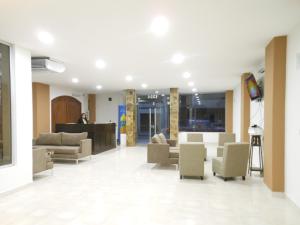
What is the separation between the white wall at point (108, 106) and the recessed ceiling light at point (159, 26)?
364 inches

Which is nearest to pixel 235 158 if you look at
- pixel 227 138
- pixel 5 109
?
pixel 227 138

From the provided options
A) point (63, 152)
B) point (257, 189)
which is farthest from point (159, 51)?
point (63, 152)

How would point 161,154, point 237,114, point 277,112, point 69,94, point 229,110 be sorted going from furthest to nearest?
point 229,110 → point 69,94 → point 237,114 → point 161,154 → point 277,112

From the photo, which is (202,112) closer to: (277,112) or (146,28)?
(277,112)

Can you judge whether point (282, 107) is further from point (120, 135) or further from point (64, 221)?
point (120, 135)

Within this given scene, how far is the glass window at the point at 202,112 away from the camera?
12531mm

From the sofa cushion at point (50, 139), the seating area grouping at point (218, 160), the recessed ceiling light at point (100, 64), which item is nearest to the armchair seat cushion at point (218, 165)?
the seating area grouping at point (218, 160)

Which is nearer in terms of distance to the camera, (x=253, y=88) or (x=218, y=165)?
(x=218, y=165)

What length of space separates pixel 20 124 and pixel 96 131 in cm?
440

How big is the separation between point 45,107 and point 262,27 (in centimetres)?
871

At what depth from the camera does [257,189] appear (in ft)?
14.5

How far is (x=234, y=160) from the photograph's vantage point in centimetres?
494

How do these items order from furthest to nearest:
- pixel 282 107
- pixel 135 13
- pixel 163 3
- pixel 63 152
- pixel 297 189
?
pixel 63 152 → pixel 282 107 → pixel 297 189 → pixel 135 13 → pixel 163 3

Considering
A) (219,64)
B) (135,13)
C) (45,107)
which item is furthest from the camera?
(45,107)
